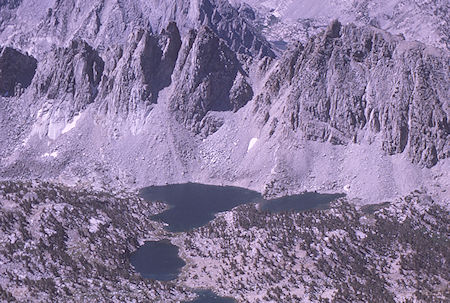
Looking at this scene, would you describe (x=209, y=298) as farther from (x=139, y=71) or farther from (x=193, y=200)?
(x=139, y=71)

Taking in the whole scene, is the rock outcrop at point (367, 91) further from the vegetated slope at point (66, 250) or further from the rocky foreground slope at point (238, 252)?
the vegetated slope at point (66, 250)

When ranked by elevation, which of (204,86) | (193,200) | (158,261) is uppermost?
(204,86)

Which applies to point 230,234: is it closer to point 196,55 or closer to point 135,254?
point 135,254

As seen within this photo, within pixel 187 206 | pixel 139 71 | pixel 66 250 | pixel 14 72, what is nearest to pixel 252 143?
pixel 187 206

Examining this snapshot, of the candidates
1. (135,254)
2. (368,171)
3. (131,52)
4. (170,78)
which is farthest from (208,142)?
(135,254)

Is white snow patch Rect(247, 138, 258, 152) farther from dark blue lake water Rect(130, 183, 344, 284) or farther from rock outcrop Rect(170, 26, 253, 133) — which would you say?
rock outcrop Rect(170, 26, 253, 133)

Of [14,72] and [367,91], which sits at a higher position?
[367,91]

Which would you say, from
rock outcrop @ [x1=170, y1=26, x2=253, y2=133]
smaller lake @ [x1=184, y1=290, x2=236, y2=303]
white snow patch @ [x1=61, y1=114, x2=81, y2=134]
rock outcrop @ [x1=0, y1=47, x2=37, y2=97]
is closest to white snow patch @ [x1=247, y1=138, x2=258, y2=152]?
rock outcrop @ [x1=170, y1=26, x2=253, y2=133]
